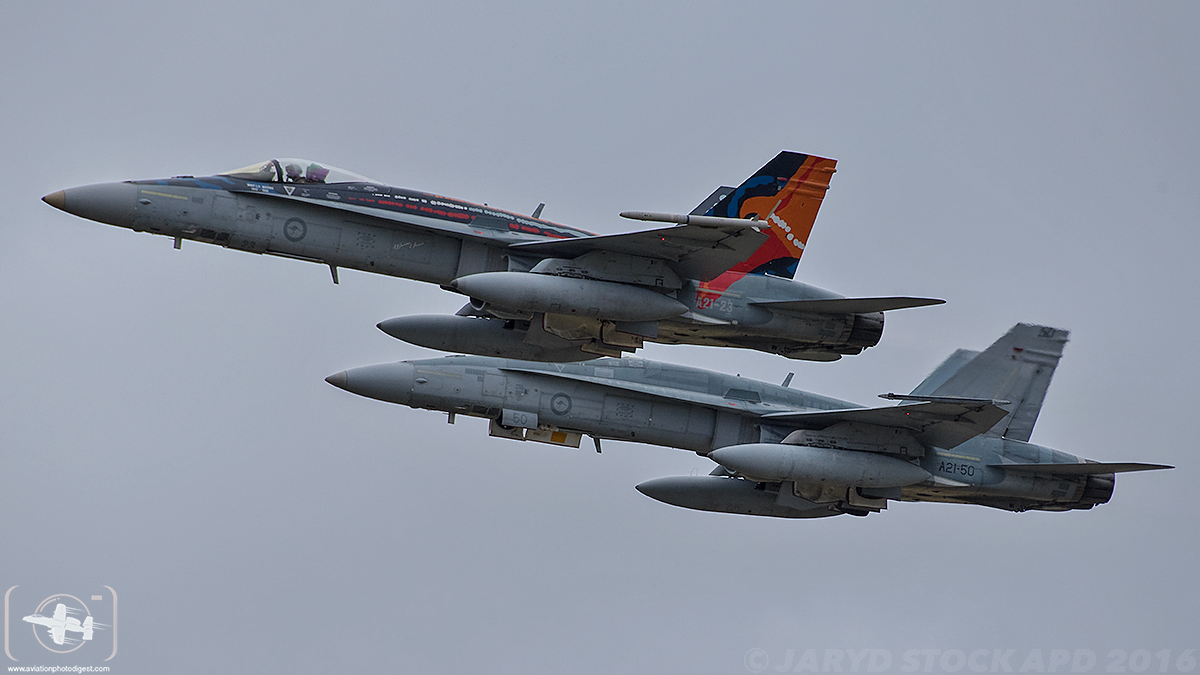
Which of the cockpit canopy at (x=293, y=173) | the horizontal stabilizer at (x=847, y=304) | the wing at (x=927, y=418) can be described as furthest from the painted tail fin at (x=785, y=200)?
the cockpit canopy at (x=293, y=173)

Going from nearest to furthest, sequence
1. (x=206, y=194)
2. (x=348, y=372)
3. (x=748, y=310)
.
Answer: (x=206, y=194) → (x=748, y=310) → (x=348, y=372)

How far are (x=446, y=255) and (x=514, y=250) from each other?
1.12 m

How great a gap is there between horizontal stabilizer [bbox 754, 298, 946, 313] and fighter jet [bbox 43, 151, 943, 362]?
3 cm

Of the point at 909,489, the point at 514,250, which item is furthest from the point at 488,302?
the point at 909,489

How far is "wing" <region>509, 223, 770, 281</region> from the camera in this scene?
23000 millimetres

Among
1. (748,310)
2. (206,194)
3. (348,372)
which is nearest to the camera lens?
(206,194)

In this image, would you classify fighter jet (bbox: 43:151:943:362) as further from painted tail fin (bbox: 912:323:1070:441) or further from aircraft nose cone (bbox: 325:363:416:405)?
painted tail fin (bbox: 912:323:1070:441)

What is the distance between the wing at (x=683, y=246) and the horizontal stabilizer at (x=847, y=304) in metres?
1.39

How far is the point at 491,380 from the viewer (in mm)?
27891

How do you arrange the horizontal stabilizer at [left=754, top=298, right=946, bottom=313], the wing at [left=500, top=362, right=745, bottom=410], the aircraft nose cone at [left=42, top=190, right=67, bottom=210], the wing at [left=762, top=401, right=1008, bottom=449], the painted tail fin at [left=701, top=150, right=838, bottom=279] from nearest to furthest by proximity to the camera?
1. the aircraft nose cone at [left=42, top=190, right=67, bottom=210]
2. the horizontal stabilizer at [left=754, top=298, right=946, bottom=313]
3. the painted tail fin at [left=701, top=150, right=838, bottom=279]
4. the wing at [left=762, top=401, right=1008, bottom=449]
5. the wing at [left=500, top=362, right=745, bottom=410]

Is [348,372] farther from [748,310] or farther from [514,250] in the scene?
[748,310]

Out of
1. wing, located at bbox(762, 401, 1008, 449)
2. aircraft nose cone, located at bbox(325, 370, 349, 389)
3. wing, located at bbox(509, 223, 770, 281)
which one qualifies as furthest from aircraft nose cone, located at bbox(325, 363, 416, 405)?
wing, located at bbox(762, 401, 1008, 449)

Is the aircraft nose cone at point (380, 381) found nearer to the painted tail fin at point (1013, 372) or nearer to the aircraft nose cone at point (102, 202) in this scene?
the aircraft nose cone at point (102, 202)

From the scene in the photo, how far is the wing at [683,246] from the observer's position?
75.5 feet
